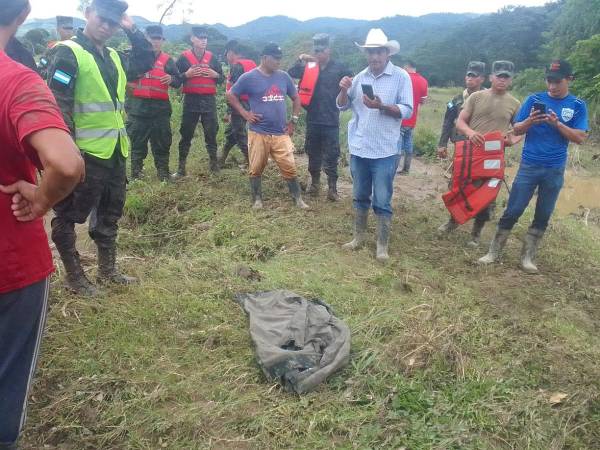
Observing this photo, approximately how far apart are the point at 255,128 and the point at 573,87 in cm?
1086

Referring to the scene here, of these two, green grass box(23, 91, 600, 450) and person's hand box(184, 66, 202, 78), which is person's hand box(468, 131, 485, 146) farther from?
person's hand box(184, 66, 202, 78)

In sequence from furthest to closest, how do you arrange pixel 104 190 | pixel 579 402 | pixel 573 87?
pixel 573 87, pixel 104 190, pixel 579 402

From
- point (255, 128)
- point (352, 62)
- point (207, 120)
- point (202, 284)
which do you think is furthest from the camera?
point (352, 62)

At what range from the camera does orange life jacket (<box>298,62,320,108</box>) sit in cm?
597

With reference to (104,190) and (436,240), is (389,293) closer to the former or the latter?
(436,240)

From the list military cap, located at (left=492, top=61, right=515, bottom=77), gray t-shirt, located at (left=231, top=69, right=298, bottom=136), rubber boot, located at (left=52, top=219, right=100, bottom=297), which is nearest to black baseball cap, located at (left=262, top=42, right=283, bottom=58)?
gray t-shirt, located at (left=231, top=69, right=298, bottom=136)

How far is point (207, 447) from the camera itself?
242 cm

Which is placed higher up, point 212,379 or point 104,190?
→ point 104,190

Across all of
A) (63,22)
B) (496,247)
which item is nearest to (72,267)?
(496,247)

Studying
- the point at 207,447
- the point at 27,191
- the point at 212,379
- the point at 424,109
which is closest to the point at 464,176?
the point at 212,379

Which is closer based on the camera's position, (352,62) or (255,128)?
(255,128)

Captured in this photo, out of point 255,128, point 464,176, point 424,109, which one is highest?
point 255,128

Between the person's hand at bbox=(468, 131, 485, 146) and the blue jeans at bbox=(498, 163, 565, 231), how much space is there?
53 cm

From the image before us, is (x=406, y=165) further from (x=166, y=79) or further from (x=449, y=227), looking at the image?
(x=166, y=79)
